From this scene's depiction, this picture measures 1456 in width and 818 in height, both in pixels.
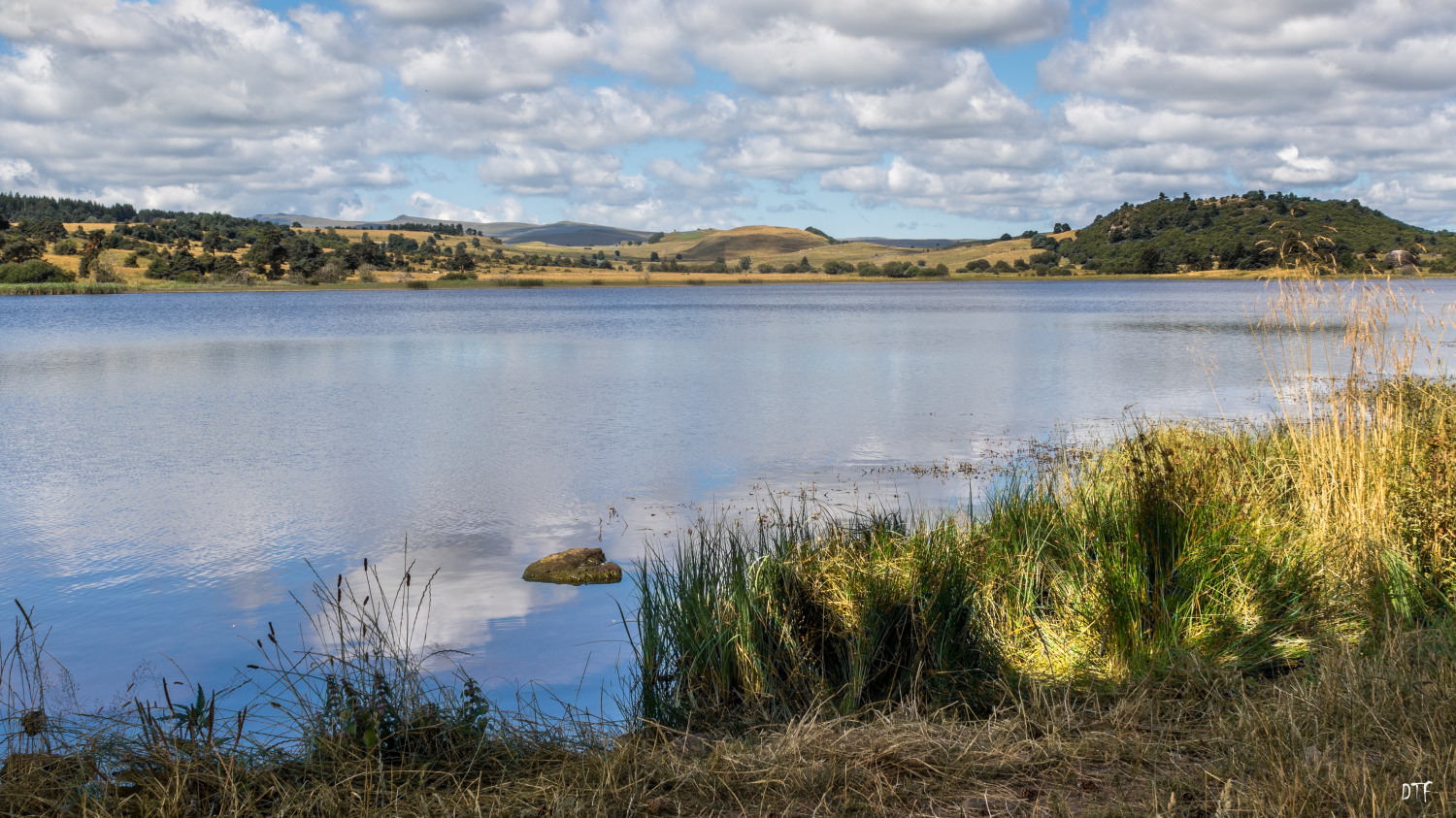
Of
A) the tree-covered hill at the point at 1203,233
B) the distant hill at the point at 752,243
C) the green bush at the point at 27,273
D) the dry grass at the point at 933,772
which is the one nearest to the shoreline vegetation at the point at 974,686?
the dry grass at the point at 933,772

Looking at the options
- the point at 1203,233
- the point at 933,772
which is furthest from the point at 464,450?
the point at 1203,233

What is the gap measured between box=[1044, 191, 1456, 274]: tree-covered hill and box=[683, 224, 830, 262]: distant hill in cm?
4632

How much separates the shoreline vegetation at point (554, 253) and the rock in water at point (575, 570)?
61590 mm

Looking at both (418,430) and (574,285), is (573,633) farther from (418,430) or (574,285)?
(574,285)

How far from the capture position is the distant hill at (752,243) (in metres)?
157

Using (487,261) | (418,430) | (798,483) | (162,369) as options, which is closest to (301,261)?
(487,261)

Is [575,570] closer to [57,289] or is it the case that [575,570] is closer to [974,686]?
[974,686]

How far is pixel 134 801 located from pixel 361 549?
235 inches

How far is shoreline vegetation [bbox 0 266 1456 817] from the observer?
3.52 meters

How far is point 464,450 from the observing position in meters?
14.4

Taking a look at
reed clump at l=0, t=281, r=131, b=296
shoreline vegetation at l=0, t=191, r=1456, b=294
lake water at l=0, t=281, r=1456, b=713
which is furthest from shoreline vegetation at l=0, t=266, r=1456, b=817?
reed clump at l=0, t=281, r=131, b=296

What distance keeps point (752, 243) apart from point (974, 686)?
16300cm

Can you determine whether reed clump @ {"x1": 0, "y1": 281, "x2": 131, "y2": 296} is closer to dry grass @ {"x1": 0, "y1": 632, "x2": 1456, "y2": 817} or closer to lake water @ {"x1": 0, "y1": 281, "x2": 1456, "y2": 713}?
lake water @ {"x1": 0, "y1": 281, "x2": 1456, "y2": 713}

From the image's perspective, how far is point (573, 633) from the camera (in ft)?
23.6
